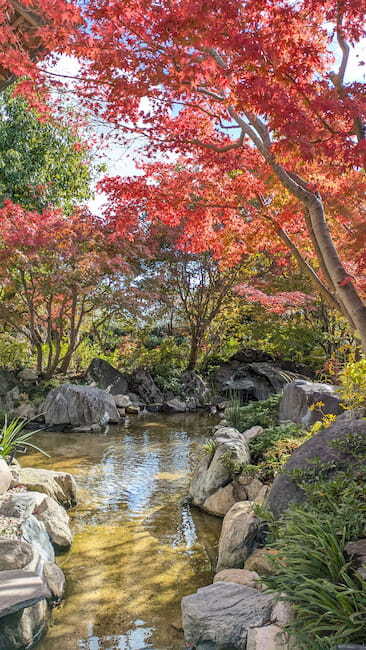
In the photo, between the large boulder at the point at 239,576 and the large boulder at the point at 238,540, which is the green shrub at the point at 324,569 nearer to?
the large boulder at the point at 239,576

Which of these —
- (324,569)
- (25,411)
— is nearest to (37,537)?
(324,569)

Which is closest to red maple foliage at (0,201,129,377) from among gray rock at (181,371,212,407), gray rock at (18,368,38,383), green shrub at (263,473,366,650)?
gray rock at (18,368,38,383)

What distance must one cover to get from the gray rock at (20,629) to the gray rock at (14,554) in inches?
14.5

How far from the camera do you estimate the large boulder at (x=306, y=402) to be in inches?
252

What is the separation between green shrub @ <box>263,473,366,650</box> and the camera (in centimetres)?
233

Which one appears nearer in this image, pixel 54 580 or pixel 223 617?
pixel 223 617

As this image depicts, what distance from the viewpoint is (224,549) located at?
4.17m

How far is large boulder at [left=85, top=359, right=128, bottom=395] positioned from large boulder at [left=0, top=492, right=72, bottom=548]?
26.1 ft

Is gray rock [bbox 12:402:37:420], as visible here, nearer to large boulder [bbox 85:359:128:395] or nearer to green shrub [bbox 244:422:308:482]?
large boulder [bbox 85:359:128:395]

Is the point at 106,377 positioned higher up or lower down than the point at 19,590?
higher up

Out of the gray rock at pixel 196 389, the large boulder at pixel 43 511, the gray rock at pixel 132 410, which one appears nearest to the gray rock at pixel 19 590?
the large boulder at pixel 43 511

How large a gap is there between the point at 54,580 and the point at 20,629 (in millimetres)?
674

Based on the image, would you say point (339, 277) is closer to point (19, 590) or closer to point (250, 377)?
point (19, 590)

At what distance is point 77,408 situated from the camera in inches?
402
